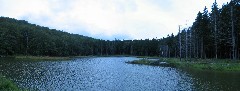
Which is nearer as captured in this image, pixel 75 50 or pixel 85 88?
pixel 85 88

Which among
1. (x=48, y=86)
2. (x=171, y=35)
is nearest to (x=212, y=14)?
(x=48, y=86)

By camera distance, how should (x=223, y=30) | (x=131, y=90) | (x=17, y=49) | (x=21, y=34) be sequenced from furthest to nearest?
(x=21, y=34)
(x=17, y=49)
(x=223, y=30)
(x=131, y=90)

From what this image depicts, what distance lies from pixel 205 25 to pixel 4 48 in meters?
88.0

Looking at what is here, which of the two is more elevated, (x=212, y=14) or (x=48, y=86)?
(x=212, y=14)

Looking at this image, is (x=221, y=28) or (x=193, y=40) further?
(x=193, y=40)

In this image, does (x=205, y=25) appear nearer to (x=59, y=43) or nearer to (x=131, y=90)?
(x=131, y=90)

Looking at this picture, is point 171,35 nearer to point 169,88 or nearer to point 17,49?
point 17,49

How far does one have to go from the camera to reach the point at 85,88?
32156 mm

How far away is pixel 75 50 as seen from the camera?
199 m

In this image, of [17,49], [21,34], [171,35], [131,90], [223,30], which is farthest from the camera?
[171,35]

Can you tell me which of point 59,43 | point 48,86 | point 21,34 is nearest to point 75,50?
point 59,43

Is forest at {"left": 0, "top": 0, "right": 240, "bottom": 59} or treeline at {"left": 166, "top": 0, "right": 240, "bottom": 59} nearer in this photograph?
treeline at {"left": 166, "top": 0, "right": 240, "bottom": 59}

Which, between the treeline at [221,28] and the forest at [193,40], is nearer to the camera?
the treeline at [221,28]

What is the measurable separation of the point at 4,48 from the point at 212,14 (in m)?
91.5
